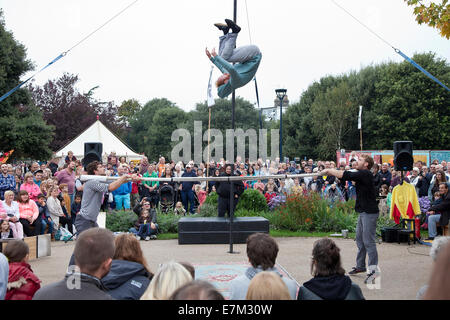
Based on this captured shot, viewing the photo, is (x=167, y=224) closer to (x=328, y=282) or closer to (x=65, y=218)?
(x=65, y=218)

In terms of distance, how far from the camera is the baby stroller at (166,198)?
534 inches

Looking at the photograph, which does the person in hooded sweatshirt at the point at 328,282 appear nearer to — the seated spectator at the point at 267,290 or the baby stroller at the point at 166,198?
the seated spectator at the point at 267,290

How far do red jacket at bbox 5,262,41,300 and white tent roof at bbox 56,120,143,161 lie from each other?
18.8 meters

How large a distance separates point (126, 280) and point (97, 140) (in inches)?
803

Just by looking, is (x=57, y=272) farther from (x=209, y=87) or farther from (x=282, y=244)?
(x=209, y=87)

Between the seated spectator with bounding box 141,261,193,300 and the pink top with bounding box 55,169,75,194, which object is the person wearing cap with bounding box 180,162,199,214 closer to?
the pink top with bounding box 55,169,75,194

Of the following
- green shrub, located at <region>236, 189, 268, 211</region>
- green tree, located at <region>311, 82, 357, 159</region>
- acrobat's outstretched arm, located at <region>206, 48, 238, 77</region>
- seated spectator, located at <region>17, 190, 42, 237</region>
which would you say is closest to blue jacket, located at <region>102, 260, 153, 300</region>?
acrobat's outstretched arm, located at <region>206, 48, 238, 77</region>

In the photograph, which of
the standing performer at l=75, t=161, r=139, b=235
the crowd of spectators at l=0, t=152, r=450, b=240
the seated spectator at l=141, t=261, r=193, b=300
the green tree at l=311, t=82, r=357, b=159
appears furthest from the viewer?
the green tree at l=311, t=82, r=357, b=159

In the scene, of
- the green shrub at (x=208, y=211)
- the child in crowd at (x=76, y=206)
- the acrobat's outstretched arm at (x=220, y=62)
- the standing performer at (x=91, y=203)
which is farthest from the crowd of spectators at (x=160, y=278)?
the green shrub at (x=208, y=211)

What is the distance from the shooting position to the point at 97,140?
75.8ft

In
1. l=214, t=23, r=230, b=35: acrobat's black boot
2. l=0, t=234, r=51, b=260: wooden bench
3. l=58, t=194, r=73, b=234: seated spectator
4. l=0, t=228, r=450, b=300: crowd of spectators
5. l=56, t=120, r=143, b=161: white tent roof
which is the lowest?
l=0, t=234, r=51, b=260: wooden bench

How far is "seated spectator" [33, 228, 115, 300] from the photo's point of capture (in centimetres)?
274

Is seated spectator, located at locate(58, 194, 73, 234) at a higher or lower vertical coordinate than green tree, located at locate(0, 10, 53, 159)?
lower

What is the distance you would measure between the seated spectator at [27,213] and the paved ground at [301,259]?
0.68 m
